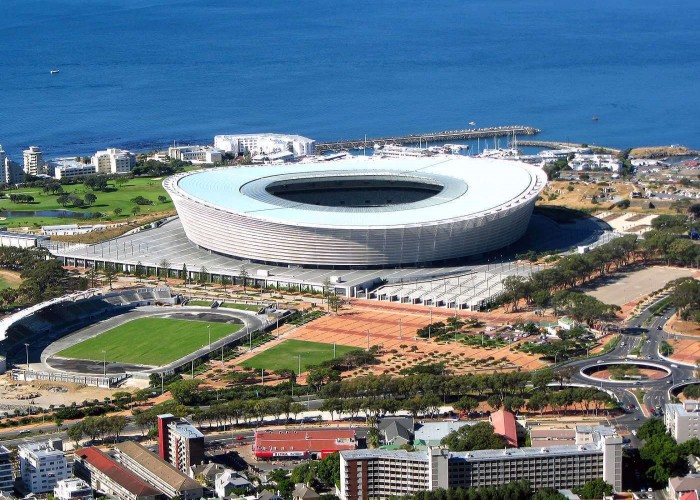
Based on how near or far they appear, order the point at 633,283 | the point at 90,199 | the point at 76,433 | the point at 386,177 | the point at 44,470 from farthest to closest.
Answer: the point at 90,199, the point at 386,177, the point at 633,283, the point at 76,433, the point at 44,470

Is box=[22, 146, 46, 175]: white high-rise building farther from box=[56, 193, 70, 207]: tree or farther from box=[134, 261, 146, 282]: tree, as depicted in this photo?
box=[134, 261, 146, 282]: tree

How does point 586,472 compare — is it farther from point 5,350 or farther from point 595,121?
point 595,121

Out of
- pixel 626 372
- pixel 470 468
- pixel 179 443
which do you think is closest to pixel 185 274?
pixel 626 372

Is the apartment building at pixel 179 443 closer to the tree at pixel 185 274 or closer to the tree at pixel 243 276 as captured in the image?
the tree at pixel 243 276

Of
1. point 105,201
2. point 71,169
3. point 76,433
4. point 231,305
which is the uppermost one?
point 71,169

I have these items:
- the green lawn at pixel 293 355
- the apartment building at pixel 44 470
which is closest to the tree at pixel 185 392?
the green lawn at pixel 293 355

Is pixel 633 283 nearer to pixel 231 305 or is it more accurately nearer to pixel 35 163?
pixel 231 305
